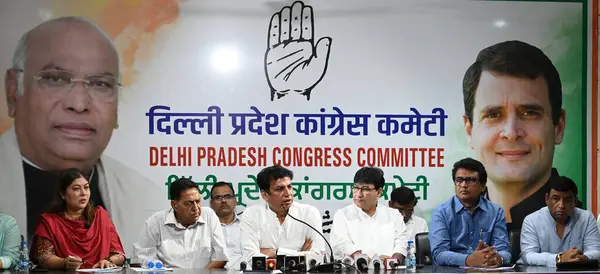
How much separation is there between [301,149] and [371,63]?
90 centimetres

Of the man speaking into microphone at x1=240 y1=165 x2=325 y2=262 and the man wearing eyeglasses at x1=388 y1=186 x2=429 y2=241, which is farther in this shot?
the man wearing eyeglasses at x1=388 y1=186 x2=429 y2=241

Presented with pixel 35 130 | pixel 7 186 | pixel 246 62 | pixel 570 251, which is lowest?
pixel 570 251

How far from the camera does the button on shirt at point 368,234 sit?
21.7 ft

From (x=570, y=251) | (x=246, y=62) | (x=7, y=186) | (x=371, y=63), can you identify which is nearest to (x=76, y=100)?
(x=7, y=186)

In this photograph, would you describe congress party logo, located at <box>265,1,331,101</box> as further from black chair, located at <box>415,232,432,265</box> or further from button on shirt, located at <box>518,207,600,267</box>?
button on shirt, located at <box>518,207,600,267</box>

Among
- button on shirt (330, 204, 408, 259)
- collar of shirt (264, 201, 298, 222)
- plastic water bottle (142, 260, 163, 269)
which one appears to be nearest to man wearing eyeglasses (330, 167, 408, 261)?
button on shirt (330, 204, 408, 259)

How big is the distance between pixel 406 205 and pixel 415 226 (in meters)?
0.19

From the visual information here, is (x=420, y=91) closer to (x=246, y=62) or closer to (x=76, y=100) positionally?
(x=246, y=62)

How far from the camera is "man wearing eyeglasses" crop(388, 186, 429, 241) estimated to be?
7.24 metres

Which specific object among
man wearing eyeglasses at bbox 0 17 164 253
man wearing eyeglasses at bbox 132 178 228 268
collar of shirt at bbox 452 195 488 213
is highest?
man wearing eyeglasses at bbox 0 17 164 253

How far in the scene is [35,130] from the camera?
6996 millimetres

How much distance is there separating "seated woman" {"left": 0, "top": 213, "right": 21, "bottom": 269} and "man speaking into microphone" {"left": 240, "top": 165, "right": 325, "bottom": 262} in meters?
1.59

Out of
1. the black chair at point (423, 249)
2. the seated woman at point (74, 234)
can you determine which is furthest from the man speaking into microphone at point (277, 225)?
the seated woman at point (74, 234)

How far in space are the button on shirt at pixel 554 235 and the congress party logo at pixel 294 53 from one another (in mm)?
2017
